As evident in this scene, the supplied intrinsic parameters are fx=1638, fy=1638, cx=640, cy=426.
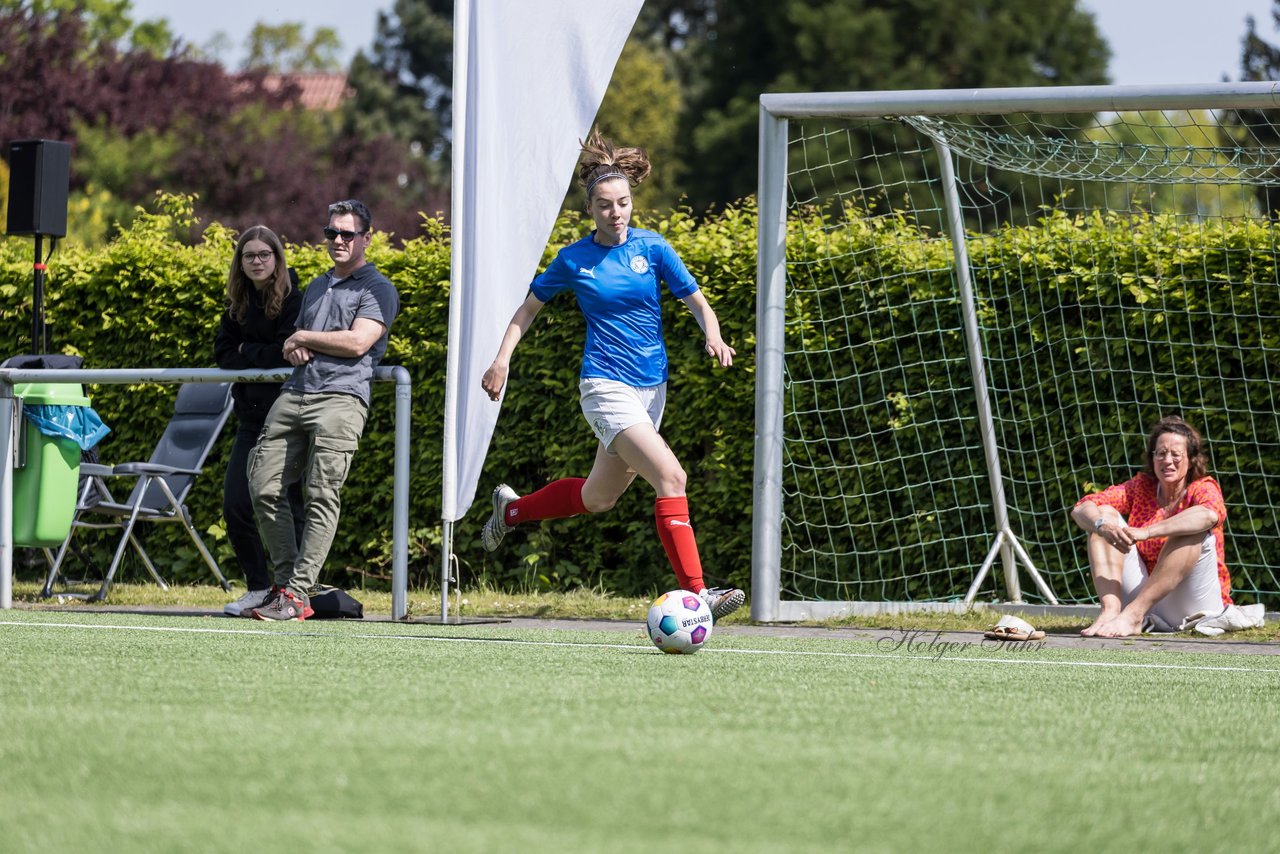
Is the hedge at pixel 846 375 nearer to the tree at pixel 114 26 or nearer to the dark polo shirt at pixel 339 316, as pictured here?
the dark polo shirt at pixel 339 316

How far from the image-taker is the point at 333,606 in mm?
7410

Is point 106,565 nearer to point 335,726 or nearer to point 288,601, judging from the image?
point 288,601

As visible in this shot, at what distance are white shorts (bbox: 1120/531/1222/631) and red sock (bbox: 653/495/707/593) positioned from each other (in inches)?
89.5

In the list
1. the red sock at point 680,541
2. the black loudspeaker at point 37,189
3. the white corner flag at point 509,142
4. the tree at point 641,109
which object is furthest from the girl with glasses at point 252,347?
the tree at point 641,109

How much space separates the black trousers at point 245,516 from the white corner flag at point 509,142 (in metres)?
1.28

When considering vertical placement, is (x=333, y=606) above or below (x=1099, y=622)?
above

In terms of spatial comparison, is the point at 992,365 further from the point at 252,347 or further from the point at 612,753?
the point at 612,753

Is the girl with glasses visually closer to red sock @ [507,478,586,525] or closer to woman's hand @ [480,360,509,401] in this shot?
red sock @ [507,478,586,525]

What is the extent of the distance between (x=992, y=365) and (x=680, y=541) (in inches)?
124

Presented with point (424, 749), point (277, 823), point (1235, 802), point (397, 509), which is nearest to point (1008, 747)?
point (1235, 802)

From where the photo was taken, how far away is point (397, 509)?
7320mm

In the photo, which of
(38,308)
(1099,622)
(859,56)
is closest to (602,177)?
(1099,622)

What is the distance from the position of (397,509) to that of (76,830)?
4.92 m

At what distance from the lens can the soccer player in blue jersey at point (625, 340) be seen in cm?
624
